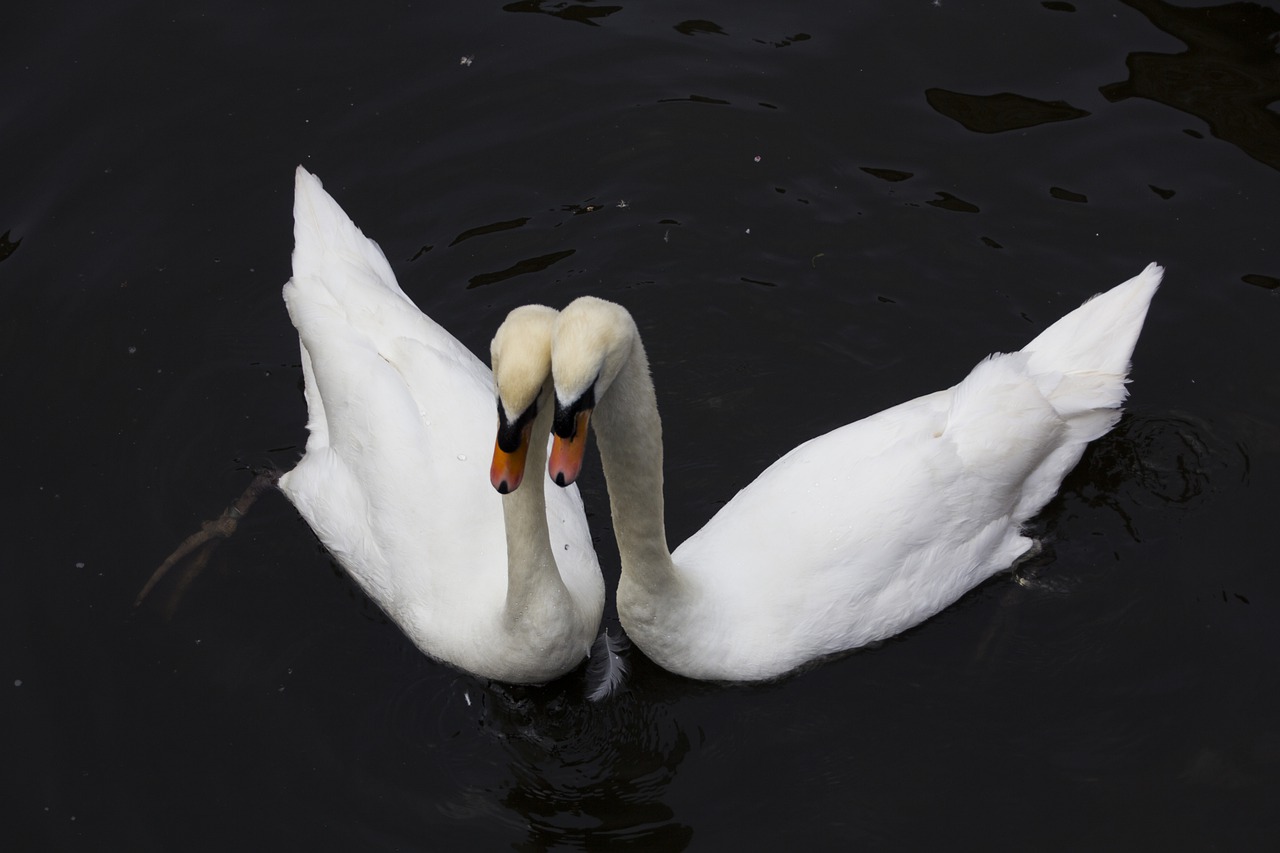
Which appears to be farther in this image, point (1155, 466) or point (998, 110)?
point (998, 110)

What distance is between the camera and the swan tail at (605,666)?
316 inches

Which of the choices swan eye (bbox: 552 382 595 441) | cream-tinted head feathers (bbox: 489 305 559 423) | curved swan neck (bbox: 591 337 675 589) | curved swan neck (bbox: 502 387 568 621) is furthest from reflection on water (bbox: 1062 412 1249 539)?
cream-tinted head feathers (bbox: 489 305 559 423)

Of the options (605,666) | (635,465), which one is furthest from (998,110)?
(635,465)

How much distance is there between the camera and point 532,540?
22.5 feet

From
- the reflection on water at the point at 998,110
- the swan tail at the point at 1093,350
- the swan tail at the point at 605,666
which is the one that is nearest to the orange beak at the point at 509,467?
the swan tail at the point at 605,666

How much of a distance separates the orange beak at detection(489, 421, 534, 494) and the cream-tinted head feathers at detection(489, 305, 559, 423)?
0.86 ft

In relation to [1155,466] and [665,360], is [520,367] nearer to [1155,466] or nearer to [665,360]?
[665,360]

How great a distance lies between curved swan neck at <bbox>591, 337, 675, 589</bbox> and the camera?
624 cm

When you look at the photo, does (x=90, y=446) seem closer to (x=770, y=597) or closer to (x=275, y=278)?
(x=275, y=278)

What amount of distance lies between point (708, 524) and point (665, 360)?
1839 millimetres

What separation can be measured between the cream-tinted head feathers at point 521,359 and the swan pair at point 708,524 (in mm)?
856

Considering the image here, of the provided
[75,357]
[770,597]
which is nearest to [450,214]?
[75,357]

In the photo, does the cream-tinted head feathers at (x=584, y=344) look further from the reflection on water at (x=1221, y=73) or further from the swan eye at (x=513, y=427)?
the reflection on water at (x=1221, y=73)

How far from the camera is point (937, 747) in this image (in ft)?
25.2
